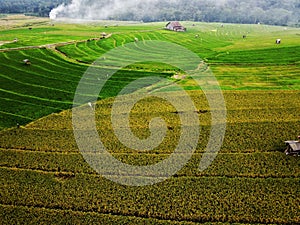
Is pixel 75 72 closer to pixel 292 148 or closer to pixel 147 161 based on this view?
pixel 147 161

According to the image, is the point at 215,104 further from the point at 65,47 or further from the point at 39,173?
the point at 65,47

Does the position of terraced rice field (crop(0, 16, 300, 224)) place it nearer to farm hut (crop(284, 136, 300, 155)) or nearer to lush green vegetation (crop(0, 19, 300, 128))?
lush green vegetation (crop(0, 19, 300, 128))

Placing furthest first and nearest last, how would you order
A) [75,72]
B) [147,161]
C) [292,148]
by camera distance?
[75,72] → [147,161] → [292,148]

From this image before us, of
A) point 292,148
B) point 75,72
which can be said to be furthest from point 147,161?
point 75,72

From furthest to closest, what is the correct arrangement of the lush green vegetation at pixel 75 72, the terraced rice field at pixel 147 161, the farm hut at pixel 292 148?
the lush green vegetation at pixel 75 72
the farm hut at pixel 292 148
the terraced rice field at pixel 147 161

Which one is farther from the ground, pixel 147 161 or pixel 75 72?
pixel 75 72

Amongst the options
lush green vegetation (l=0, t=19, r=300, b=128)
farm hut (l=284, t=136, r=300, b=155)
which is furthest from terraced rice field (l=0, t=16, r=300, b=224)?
farm hut (l=284, t=136, r=300, b=155)

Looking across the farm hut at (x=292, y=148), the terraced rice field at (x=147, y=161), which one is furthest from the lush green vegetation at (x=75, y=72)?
the farm hut at (x=292, y=148)

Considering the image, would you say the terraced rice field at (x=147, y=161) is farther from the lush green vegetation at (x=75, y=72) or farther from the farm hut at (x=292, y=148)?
the farm hut at (x=292, y=148)

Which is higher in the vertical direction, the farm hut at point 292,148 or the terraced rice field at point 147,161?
the farm hut at point 292,148
